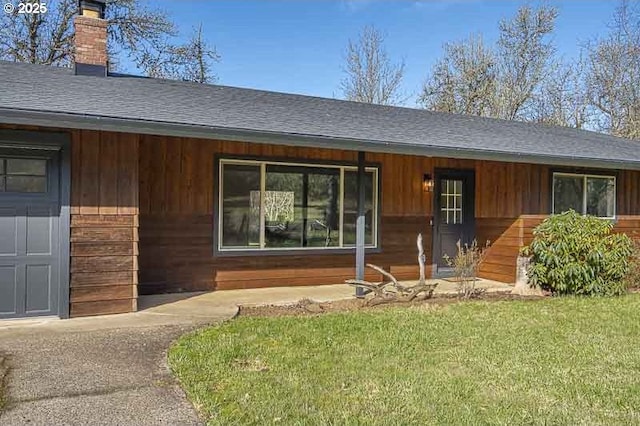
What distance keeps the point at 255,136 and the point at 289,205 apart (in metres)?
2.05

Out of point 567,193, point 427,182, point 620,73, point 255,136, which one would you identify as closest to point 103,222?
point 255,136

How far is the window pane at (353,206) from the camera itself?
8539 millimetres

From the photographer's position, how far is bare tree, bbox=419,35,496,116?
72.8ft

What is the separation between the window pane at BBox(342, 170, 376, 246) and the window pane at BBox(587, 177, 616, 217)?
4.43 metres

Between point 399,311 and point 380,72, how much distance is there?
19.0m

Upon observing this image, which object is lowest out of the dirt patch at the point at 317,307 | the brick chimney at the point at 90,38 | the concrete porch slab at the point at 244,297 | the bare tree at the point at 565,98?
the dirt patch at the point at 317,307

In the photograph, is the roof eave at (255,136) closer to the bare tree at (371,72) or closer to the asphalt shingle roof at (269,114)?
the asphalt shingle roof at (269,114)

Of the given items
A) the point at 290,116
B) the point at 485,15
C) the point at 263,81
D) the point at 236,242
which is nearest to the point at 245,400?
the point at 236,242

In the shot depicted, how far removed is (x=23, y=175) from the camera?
5449mm

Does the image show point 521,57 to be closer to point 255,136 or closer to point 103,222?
point 255,136

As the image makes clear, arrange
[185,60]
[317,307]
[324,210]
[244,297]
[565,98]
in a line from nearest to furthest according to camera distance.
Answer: [317,307] < [244,297] < [324,210] < [185,60] < [565,98]

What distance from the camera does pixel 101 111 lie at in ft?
18.0

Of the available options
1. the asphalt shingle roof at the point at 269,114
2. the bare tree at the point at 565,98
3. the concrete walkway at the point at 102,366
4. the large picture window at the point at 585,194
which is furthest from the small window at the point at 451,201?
the bare tree at the point at 565,98

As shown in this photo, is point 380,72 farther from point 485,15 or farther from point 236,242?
point 236,242
